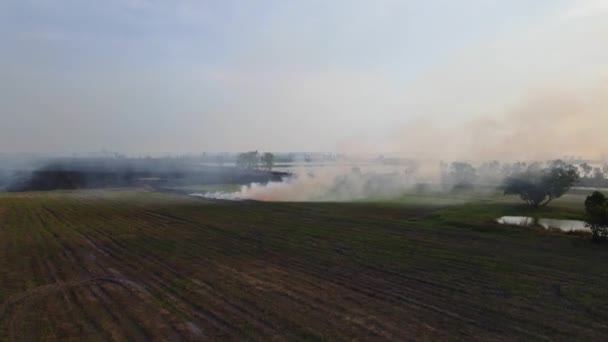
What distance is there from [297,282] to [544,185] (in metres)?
40.3

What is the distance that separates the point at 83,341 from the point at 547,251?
24.6 m

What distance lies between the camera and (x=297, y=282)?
17609 mm

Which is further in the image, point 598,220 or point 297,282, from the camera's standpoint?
point 598,220

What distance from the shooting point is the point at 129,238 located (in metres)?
27.6

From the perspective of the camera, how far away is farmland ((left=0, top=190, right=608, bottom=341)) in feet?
42.0

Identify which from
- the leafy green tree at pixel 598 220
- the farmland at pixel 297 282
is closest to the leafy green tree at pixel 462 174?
the farmland at pixel 297 282

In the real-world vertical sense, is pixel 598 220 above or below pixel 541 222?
above

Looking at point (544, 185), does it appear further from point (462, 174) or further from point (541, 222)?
point (462, 174)

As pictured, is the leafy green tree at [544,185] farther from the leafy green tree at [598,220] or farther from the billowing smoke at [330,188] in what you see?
the billowing smoke at [330,188]

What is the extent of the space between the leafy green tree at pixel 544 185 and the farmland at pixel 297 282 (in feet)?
58.1

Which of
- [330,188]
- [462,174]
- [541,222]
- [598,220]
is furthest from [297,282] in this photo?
[462,174]

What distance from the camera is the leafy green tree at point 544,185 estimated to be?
44688mm

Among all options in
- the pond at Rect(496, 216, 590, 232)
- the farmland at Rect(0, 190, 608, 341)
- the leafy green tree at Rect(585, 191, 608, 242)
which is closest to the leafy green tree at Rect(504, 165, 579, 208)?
the pond at Rect(496, 216, 590, 232)

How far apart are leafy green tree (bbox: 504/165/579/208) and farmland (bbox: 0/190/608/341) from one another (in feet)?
58.1
